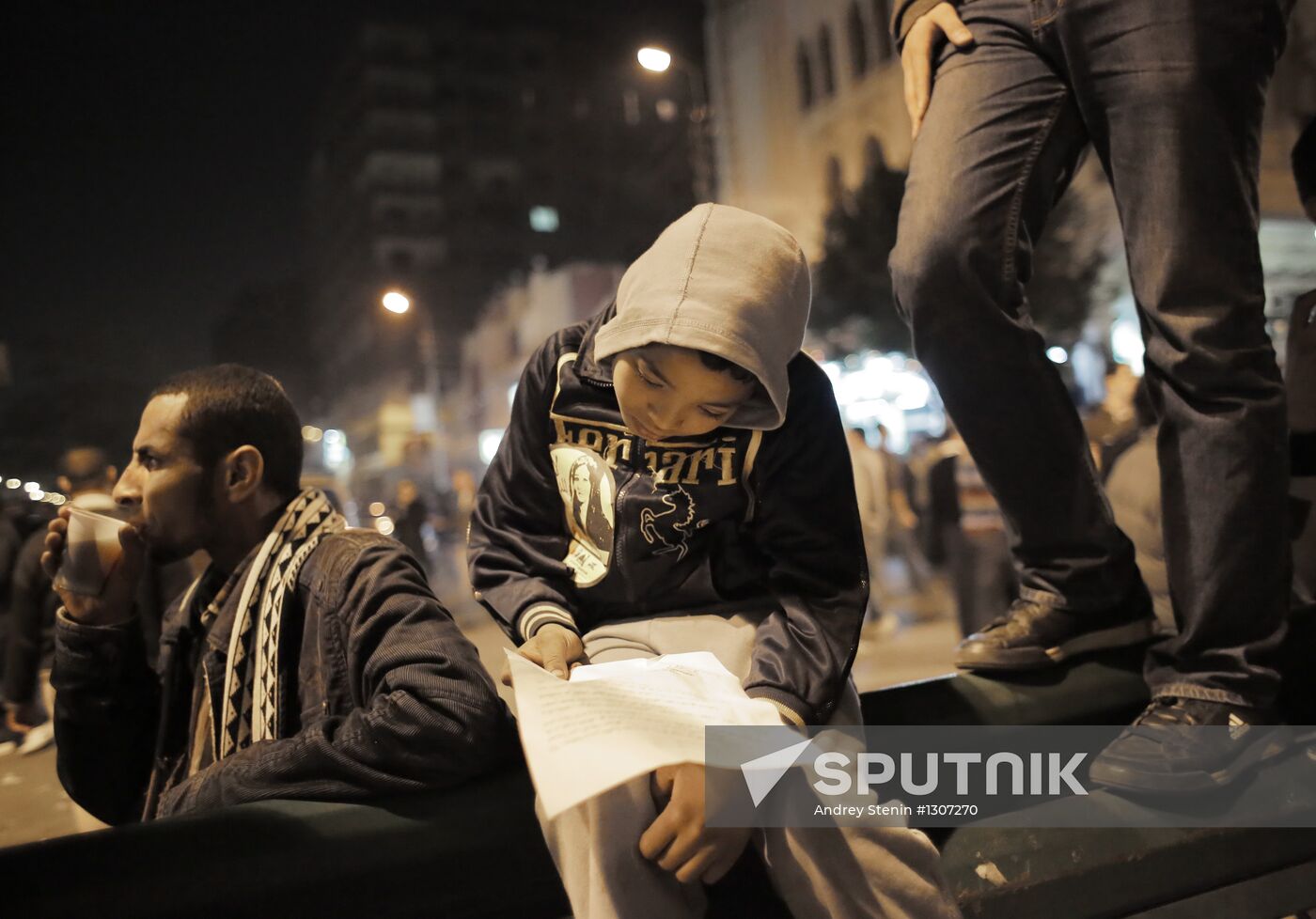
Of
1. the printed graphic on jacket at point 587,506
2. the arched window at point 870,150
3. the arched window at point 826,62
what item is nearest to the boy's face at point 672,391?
the printed graphic on jacket at point 587,506

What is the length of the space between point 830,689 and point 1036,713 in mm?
537

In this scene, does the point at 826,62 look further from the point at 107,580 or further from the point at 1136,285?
the point at 107,580

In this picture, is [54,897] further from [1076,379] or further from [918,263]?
[1076,379]

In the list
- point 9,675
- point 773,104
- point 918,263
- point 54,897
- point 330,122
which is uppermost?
point 330,122

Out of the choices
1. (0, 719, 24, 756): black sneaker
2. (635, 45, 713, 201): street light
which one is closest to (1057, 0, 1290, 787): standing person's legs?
(0, 719, 24, 756): black sneaker

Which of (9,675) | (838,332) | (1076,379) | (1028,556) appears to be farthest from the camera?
(1076,379)

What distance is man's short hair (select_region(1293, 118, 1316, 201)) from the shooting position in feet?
6.21

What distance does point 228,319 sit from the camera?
4.88m

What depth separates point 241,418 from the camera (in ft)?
4.82

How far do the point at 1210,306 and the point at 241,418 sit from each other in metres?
1.59

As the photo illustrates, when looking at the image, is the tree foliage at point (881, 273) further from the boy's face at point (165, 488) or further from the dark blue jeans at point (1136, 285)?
the boy's face at point (165, 488)

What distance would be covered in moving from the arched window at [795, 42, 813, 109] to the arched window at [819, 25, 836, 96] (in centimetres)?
36

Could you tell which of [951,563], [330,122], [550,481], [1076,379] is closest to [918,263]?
[550,481]

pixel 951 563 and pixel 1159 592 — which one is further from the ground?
pixel 1159 592
